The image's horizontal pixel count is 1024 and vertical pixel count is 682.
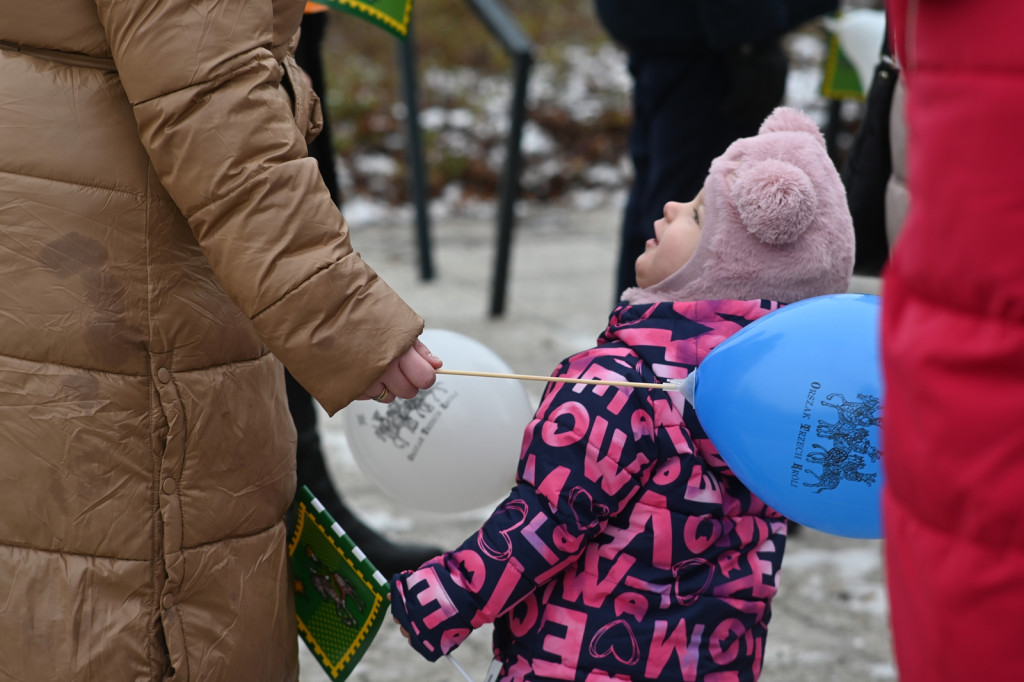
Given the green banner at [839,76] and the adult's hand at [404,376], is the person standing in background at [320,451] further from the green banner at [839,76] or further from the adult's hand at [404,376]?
the green banner at [839,76]

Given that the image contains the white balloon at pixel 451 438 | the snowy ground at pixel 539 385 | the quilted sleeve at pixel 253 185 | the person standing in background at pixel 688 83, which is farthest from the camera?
the person standing in background at pixel 688 83

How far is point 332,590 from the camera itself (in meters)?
1.64

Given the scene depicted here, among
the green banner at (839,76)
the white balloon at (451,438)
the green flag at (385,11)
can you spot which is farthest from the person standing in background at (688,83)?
the white balloon at (451,438)

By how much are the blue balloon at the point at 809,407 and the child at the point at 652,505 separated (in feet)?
0.34

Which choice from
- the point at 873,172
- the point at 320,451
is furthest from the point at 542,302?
the point at 873,172

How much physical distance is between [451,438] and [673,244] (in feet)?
1.50

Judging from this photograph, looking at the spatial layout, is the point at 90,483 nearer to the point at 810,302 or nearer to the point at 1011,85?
the point at 810,302

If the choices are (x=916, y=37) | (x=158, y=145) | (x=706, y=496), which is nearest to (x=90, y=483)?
(x=158, y=145)

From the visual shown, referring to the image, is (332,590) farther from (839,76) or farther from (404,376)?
(839,76)

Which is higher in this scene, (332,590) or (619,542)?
(619,542)

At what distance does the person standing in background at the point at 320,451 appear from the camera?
238cm

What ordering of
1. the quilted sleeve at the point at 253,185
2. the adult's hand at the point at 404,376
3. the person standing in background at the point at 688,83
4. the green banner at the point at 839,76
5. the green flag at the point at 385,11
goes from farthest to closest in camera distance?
the green banner at the point at 839,76 → the person standing in background at the point at 688,83 → the green flag at the point at 385,11 → the adult's hand at the point at 404,376 → the quilted sleeve at the point at 253,185

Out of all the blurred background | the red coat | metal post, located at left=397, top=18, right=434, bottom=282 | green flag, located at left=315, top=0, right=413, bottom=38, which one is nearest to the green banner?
green flag, located at left=315, top=0, right=413, bottom=38

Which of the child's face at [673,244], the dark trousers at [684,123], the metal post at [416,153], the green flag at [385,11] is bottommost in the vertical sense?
the metal post at [416,153]
